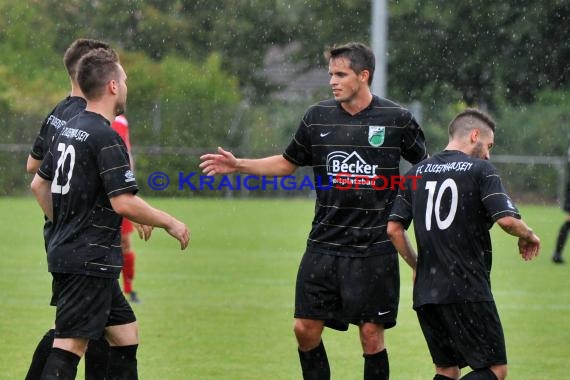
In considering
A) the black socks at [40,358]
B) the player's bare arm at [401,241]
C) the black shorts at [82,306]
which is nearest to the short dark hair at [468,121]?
the player's bare arm at [401,241]

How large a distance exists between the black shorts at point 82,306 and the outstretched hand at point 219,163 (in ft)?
4.56

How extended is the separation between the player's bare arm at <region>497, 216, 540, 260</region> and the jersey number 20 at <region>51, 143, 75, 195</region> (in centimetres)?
226

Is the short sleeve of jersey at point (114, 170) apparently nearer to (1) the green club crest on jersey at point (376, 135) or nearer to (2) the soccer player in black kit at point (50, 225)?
(2) the soccer player in black kit at point (50, 225)

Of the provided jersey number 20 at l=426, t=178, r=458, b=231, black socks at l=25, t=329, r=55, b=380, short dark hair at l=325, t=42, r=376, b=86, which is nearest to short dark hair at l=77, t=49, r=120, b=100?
black socks at l=25, t=329, r=55, b=380

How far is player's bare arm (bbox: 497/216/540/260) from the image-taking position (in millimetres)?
6215

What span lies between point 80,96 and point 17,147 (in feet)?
81.0

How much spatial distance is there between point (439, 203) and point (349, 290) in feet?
3.38

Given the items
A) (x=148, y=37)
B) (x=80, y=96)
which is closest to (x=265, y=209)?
(x=148, y=37)

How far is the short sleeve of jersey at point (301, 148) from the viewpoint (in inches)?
295

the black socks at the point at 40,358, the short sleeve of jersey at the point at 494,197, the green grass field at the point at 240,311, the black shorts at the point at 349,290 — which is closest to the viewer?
the short sleeve of jersey at the point at 494,197

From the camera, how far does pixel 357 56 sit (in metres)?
7.33

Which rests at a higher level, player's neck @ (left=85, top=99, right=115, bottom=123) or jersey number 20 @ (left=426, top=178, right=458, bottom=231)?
player's neck @ (left=85, top=99, right=115, bottom=123)

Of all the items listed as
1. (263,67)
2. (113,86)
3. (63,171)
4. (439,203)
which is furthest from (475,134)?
(263,67)

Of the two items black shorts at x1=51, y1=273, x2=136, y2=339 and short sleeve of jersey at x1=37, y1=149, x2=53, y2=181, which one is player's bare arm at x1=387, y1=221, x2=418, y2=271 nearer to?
black shorts at x1=51, y1=273, x2=136, y2=339
